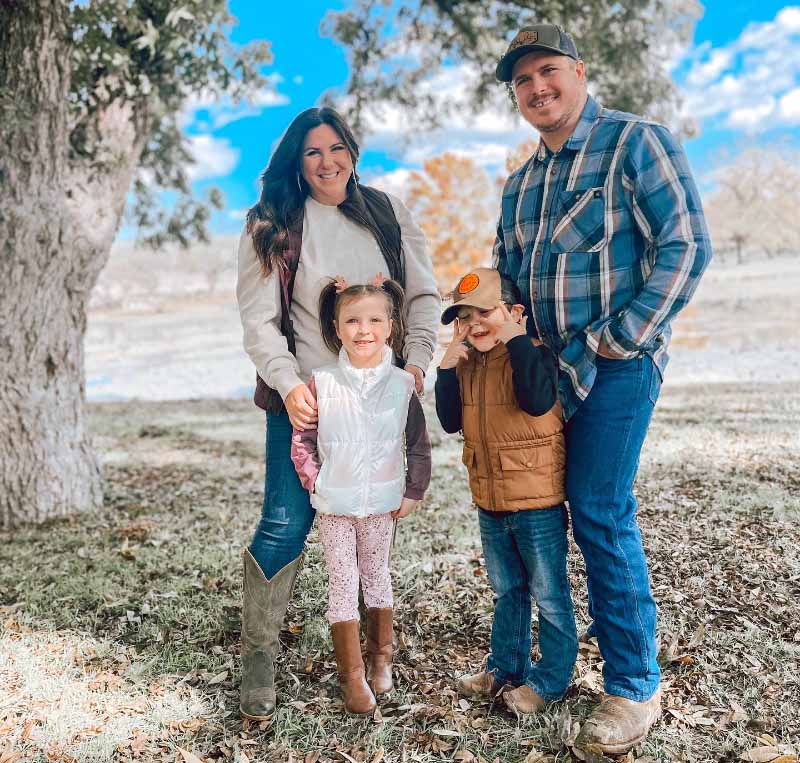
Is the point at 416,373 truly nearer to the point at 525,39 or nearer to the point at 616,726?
the point at 525,39

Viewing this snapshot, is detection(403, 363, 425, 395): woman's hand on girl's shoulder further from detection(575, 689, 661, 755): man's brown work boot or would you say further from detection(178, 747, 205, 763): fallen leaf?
detection(178, 747, 205, 763): fallen leaf

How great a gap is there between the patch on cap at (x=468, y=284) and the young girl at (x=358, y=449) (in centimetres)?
29

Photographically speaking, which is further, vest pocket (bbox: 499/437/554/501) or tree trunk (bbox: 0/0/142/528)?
tree trunk (bbox: 0/0/142/528)

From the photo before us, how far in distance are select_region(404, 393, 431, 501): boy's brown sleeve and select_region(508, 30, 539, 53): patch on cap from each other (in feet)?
4.01

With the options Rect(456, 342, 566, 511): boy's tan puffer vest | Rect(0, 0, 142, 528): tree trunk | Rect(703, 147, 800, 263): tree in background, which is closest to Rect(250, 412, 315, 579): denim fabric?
Rect(456, 342, 566, 511): boy's tan puffer vest

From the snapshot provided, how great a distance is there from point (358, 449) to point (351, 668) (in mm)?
824

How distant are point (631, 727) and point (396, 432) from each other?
1.22 meters

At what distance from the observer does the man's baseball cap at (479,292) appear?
2303 millimetres

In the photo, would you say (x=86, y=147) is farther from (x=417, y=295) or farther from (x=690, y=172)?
(x=690, y=172)

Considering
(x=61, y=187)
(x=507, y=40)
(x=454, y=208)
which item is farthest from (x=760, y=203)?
(x=61, y=187)

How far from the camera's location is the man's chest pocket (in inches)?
89.4

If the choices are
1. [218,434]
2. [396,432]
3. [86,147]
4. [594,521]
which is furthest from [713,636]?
[218,434]

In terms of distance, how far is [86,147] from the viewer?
5684 mm

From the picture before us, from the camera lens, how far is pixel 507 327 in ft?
7.48
